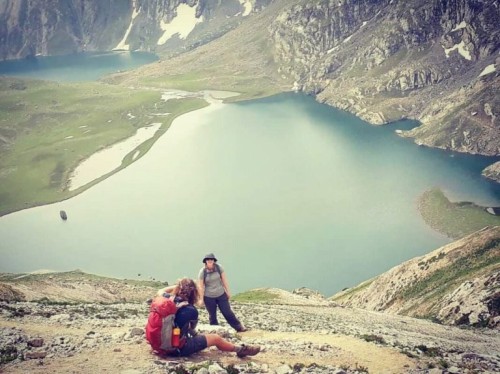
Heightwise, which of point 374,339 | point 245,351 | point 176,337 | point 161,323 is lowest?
point 374,339

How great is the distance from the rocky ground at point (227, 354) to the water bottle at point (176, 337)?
781 mm

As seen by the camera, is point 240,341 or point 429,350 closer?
point 240,341

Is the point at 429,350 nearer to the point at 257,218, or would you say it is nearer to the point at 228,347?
the point at 228,347

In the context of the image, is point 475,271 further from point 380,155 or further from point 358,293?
point 380,155

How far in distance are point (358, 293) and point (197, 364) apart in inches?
2198

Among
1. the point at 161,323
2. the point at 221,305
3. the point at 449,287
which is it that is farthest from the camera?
the point at 449,287

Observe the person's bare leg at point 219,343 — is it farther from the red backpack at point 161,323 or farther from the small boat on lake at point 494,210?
the small boat on lake at point 494,210

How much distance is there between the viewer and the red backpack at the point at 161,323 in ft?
73.8

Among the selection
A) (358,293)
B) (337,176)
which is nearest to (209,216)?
(337,176)

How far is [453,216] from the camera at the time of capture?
135 meters

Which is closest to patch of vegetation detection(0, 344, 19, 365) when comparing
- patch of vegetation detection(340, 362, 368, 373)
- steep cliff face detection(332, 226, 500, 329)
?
patch of vegetation detection(340, 362, 368, 373)

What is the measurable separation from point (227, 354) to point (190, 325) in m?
2.77

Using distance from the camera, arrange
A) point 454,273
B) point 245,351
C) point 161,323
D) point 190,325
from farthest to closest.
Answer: point 454,273
point 245,351
point 190,325
point 161,323

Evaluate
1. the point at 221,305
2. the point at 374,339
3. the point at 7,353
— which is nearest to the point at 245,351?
the point at 221,305
